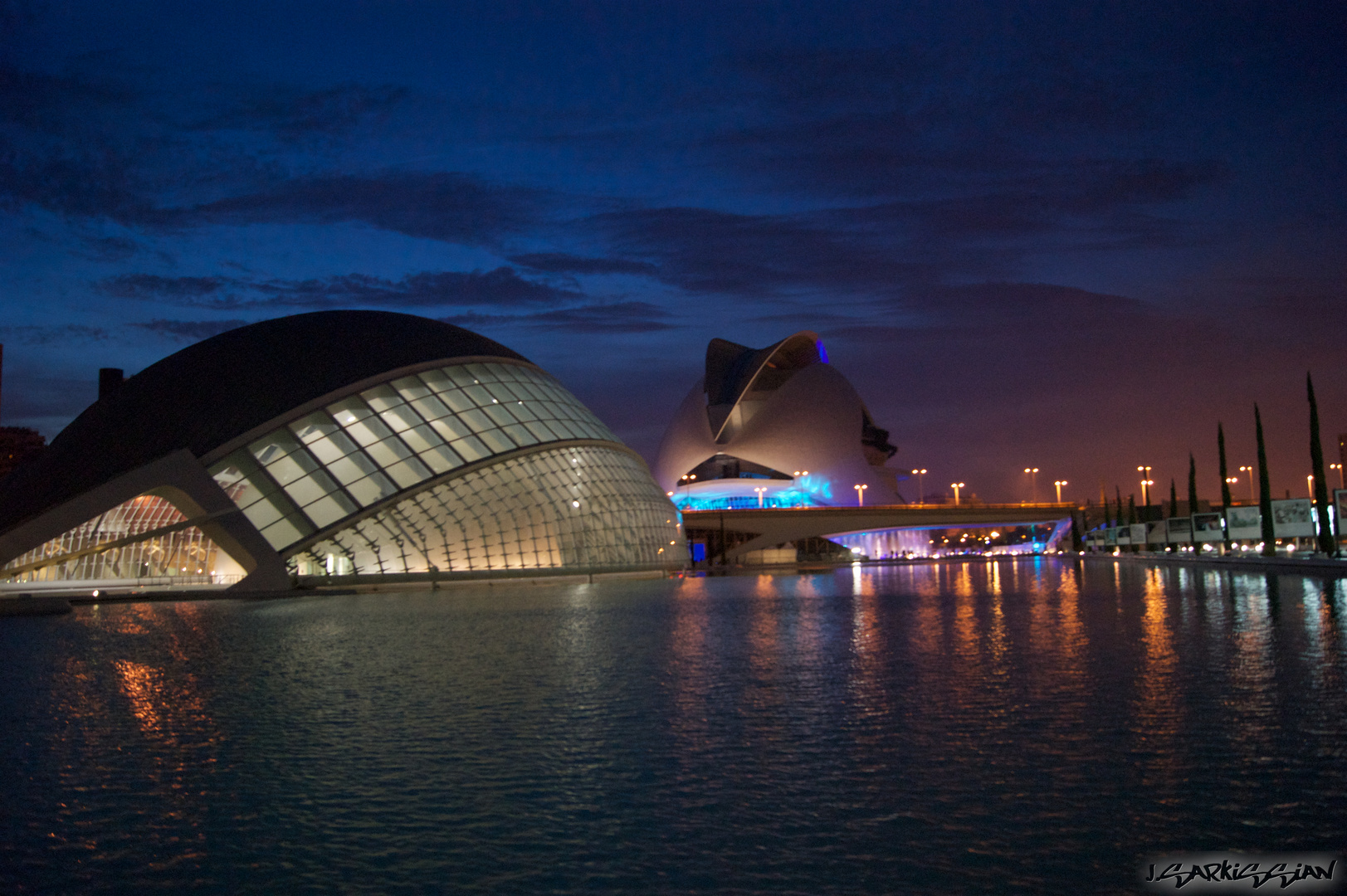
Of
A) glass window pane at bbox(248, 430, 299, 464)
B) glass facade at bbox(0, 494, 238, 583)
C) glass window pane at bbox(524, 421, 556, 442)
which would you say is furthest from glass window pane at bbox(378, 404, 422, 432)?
glass facade at bbox(0, 494, 238, 583)

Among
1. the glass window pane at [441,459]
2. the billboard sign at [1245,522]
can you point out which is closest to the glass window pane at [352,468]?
the glass window pane at [441,459]

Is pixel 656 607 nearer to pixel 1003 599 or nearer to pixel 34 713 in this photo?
pixel 1003 599

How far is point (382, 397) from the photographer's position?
42.0 metres

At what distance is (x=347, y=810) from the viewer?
7.09 metres

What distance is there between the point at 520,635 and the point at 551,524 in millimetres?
25076

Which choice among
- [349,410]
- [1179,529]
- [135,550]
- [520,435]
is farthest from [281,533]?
[1179,529]

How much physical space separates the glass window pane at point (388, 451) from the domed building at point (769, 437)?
56.2 metres

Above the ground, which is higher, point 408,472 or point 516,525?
point 408,472

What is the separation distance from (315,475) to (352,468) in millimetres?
1272

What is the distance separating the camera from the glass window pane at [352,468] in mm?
39062

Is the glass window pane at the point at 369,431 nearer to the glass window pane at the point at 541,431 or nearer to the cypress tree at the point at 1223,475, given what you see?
the glass window pane at the point at 541,431

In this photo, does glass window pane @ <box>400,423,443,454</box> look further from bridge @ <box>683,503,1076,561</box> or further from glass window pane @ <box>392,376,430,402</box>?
bridge @ <box>683,503,1076,561</box>

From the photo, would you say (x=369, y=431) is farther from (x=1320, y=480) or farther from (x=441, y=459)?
(x=1320, y=480)

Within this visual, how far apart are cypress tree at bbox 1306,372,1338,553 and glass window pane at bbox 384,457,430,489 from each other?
3264 centimetres
